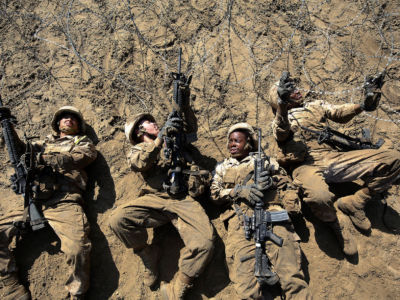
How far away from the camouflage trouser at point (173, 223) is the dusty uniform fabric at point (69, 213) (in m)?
0.51

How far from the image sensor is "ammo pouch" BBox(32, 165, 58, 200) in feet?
15.2

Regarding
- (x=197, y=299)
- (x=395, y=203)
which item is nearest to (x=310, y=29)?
(x=395, y=203)

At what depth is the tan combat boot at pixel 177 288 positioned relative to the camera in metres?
4.20

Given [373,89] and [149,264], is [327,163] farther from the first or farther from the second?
[149,264]

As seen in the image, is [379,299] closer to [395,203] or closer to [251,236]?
[395,203]

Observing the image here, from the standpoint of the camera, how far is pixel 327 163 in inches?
184

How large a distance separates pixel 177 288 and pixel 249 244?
41.9 inches

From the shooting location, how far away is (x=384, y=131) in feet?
17.6

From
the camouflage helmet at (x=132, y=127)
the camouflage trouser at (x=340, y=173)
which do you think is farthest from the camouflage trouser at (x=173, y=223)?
the camouflage trouser at (x=340, y=173)

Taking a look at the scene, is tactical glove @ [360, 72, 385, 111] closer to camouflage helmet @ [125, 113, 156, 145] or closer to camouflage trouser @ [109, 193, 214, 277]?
camouflage trouser @ [109, 193, 214, 277]

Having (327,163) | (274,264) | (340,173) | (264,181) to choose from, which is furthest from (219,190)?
(340,173)

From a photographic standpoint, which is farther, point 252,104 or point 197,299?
point 252,104

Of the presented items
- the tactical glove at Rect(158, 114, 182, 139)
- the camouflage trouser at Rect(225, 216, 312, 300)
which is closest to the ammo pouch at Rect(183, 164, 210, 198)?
the tactical glove at Rect(158, 114, 182, 139)

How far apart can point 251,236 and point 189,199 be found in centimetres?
94
